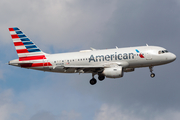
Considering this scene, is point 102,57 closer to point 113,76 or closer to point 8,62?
point 113,76

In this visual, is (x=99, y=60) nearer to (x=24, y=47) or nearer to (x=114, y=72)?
(x=114, y=72)

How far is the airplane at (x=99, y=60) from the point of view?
184ft

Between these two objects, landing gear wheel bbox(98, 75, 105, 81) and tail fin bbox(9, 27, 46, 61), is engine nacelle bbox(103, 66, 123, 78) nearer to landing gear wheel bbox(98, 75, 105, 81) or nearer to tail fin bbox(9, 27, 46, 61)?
landing gear wheel bbox(98, 75, 105, 81)

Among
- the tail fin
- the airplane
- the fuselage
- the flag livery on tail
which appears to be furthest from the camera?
the tail fin

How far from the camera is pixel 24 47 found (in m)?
60.7

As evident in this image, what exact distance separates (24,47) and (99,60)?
15110mm

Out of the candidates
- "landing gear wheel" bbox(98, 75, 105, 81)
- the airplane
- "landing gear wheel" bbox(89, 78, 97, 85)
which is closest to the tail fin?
the airplane

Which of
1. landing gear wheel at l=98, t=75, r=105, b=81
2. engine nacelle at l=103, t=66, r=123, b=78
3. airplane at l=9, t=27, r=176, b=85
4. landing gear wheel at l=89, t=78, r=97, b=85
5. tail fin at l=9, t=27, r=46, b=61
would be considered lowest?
landing gear wheel at l=89, t=78, r=97, b=85

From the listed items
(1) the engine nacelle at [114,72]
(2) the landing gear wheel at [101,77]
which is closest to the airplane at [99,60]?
(1) the engine nacelle at [114,72]

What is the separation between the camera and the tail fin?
59938mm

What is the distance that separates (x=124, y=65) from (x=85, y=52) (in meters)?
7.75

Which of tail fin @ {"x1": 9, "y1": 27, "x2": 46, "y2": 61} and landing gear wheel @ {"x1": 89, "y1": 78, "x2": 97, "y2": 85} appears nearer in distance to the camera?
landing gear wheel @ {"x1": 89, "y1": 78, "x2": 97, "y2": 85}

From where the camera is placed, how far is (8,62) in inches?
2323

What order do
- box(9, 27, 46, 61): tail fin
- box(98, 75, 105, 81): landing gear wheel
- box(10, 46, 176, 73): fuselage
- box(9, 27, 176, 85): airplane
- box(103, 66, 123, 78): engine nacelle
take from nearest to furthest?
box(103, 66, 123, 78): engine nacelle, box(9, 27, 176, 85): airplane, box(10, 46, 176, 73): fuselage, box(9, 27, 46, 61): tail fin, box(98, 75, 105, 81): landing gear wheel
